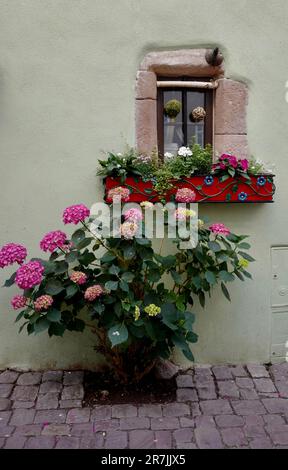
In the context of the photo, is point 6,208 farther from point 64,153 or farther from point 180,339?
point 180,339

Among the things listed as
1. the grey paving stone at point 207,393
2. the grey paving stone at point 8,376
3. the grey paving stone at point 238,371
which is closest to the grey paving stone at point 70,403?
the grey paving stone at point 8,376

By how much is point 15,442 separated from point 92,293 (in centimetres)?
90

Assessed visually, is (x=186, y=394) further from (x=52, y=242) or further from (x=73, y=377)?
(x=52, y=242)

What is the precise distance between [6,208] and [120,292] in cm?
104

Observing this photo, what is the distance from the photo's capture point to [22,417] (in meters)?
2.62

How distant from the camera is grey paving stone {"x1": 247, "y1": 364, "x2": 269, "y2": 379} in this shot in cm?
314

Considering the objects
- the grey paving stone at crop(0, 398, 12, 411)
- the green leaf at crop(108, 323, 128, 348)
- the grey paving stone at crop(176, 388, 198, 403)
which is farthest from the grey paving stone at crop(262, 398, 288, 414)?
the grey paving stone at crop(0, 398, 12, 411)

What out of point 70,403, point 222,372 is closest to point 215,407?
point 222,372

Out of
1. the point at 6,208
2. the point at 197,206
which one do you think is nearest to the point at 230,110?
the point at 197,206

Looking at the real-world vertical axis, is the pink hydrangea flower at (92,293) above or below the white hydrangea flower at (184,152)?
below

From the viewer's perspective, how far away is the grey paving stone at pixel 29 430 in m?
2.46

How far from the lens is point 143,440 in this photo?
2402 millimetres

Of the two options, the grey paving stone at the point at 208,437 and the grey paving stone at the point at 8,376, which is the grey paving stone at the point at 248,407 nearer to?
the grey paving stone at the point at 208,437

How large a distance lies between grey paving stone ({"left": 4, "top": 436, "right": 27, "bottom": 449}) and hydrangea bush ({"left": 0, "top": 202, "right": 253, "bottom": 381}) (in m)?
0.58
